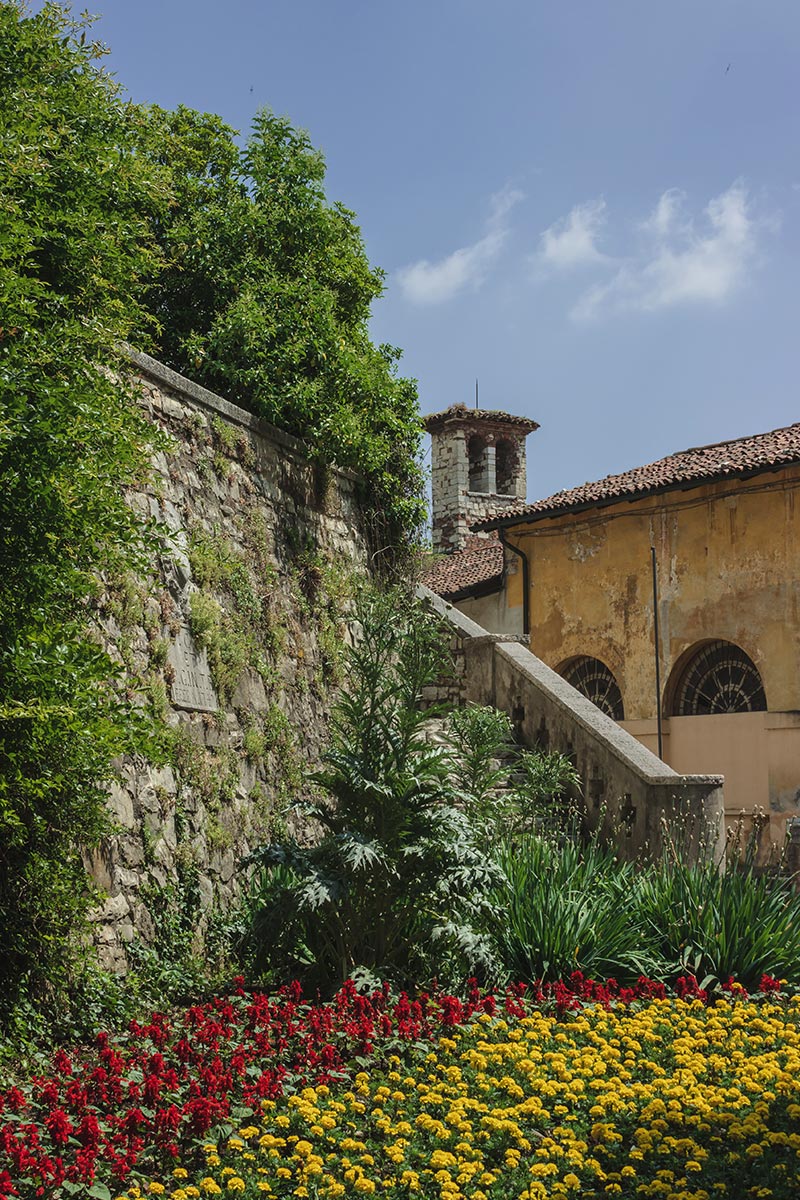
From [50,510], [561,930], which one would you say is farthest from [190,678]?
[561,930]

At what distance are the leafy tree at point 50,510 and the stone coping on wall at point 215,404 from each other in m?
1.42

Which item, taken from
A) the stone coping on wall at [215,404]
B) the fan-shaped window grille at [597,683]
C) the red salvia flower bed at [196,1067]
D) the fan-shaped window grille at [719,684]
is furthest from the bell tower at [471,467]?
the red salvia flower bed at [196,1067]

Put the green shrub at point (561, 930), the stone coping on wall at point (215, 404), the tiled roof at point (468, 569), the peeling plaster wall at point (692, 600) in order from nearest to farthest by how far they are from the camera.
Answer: the green shrub at point (561, 930)
the stone coping on wall at point (215, 404)
the peeling plaster wall at point (692, 600)
the tiled roof at point (468, 569)

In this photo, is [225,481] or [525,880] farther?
[225,481]

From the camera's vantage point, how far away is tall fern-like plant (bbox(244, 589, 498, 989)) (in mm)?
6430

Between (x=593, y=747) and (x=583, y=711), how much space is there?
→ 0.48 m

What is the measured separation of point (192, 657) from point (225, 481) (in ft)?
6.27

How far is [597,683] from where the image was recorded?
19.6 metres

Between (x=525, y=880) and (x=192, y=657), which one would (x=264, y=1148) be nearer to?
(x=525, y=880)

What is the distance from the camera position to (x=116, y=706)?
18.5ft

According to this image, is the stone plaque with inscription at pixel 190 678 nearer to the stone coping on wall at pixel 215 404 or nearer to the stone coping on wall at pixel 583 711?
the stone coping on wall at pixel 215 404

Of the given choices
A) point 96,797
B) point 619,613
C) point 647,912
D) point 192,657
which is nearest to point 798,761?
point 619,613

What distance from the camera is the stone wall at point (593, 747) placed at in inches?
387

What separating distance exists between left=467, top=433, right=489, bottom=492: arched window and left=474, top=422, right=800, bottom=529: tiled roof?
A: 7.88 meters
